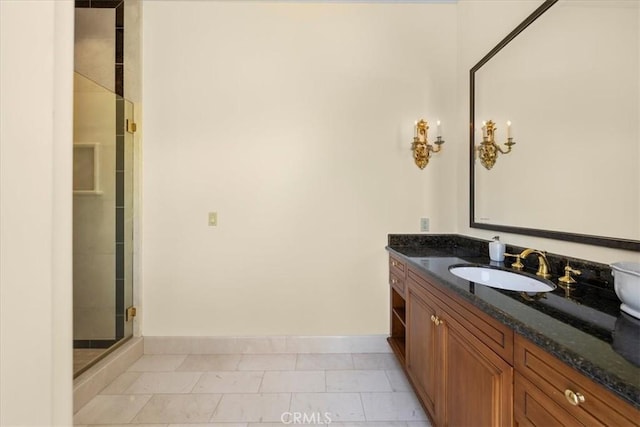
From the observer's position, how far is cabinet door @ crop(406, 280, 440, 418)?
1381 mm

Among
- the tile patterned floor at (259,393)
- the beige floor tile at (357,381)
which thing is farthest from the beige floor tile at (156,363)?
the beige floor tile at (357,381)

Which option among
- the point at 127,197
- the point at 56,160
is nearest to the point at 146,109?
the point at 127,197

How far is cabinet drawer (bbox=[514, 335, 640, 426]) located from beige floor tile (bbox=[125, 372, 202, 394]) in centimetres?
191

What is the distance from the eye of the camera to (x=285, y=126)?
2.26 m

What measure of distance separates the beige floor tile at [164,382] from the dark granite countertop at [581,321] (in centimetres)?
175

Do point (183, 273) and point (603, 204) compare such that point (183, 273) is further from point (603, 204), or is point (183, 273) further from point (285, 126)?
point (603, 204)

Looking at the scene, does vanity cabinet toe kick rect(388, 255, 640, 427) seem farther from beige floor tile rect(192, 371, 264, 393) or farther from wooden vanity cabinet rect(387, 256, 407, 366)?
beige floor tile rect(192, 371, 264, 393)

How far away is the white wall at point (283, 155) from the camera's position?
225 cm

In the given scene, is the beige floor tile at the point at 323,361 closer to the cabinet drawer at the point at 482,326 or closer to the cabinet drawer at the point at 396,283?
the cabinet drawer at the point at 396,283

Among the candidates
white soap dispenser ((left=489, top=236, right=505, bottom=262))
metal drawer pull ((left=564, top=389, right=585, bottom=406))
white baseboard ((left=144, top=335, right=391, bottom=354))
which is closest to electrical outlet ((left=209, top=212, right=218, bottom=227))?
white baseboard ((left=144, top=335, right=391, bottom=354))

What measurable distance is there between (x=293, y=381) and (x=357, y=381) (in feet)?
1.46

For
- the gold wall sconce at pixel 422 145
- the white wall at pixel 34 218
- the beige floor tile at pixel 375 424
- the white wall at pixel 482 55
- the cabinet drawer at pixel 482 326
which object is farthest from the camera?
the gold wall sconce at pixel 422 145

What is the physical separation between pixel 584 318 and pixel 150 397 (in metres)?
2.27

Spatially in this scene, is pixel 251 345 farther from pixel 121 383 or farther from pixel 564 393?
pixel 564 393
